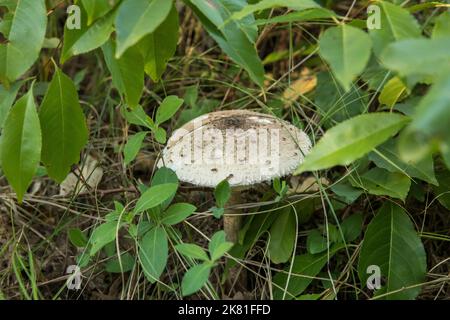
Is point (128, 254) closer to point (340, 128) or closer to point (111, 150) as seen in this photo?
point (111, 150)

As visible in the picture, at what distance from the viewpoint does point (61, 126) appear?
1.60m

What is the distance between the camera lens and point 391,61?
3.15 ft

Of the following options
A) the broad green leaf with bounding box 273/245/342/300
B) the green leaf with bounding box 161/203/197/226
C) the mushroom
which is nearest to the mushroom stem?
the mushroom

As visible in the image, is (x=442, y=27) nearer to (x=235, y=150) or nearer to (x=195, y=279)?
(x=235, y=150)

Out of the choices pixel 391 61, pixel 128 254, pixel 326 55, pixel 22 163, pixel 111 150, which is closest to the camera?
pixel 391 61

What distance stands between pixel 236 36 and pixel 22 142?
0.59 meters

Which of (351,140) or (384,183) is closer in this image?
(351,140)

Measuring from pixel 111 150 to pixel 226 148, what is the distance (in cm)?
89

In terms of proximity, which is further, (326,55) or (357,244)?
(357,244)

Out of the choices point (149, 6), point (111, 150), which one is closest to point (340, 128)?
point (149, 6)

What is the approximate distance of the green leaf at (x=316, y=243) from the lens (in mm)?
1866

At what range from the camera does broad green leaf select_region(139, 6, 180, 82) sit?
155 centimetres

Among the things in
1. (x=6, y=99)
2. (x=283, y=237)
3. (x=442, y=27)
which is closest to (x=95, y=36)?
(x=6, y=99)

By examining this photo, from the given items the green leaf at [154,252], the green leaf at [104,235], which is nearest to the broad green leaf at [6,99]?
the green leaf at [104,235]
